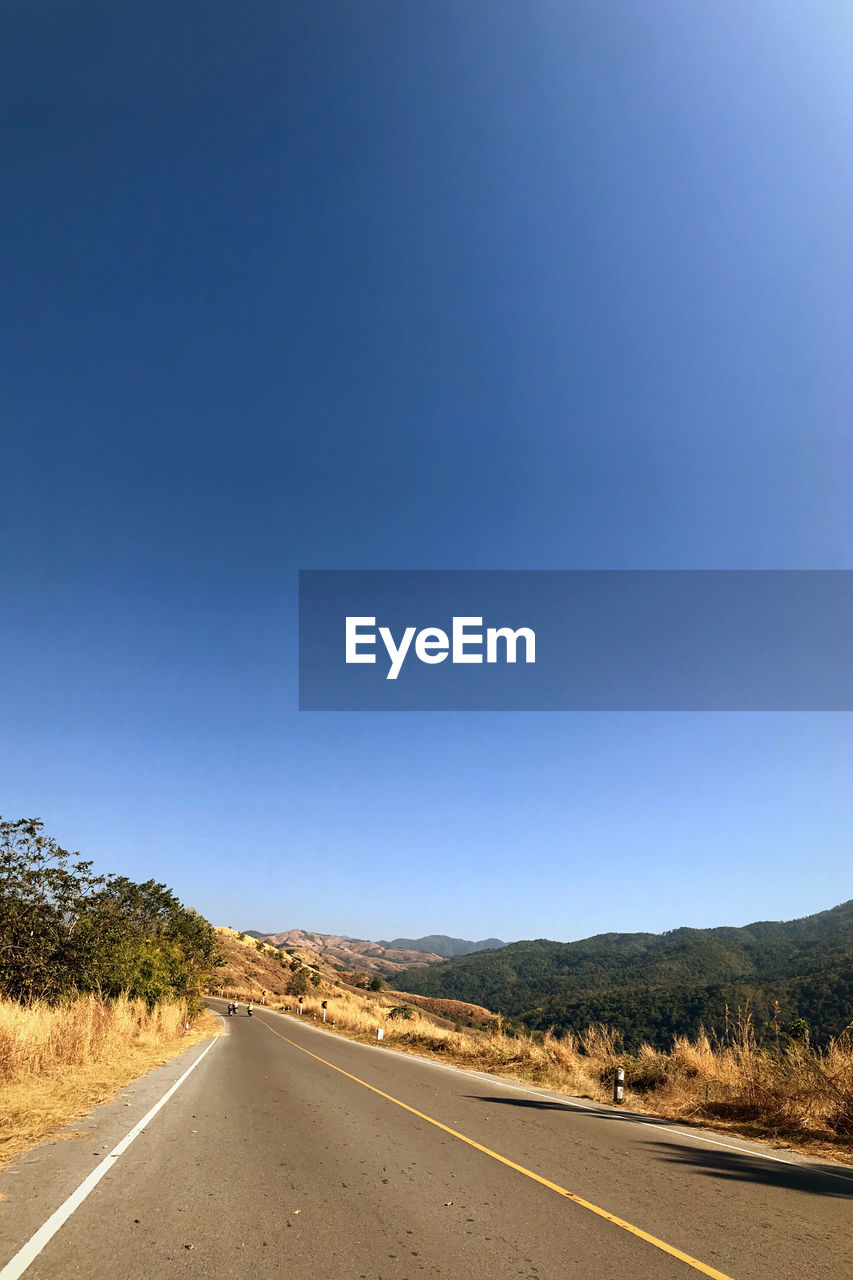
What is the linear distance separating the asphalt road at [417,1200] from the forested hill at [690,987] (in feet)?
16.2

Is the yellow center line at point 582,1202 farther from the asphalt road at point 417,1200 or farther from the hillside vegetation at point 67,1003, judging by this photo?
the hillside vegetation at point 67,1003

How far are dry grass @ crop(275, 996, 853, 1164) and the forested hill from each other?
Answer: 89 cm

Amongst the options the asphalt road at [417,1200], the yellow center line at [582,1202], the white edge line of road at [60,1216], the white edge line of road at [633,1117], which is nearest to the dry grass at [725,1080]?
the white edge line of road at [633,1117]

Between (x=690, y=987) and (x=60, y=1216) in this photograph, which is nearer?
(x=60, y=1216)

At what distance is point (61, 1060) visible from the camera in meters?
13.8

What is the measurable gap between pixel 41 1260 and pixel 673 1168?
661cm

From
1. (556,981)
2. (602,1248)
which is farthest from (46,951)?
(556,981)

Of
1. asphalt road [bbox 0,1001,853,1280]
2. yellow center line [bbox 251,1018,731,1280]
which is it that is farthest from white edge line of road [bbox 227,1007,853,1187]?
yellow center line [bbox 251,1018,731,1280]

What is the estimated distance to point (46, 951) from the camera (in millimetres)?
19297

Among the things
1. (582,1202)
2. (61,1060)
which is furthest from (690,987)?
(582,1202)

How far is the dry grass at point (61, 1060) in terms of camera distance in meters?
9.12

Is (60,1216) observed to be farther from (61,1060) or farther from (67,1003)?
(67,1003)

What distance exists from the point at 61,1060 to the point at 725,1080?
13120mm

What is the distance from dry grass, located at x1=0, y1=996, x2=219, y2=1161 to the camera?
9125 millimetres
